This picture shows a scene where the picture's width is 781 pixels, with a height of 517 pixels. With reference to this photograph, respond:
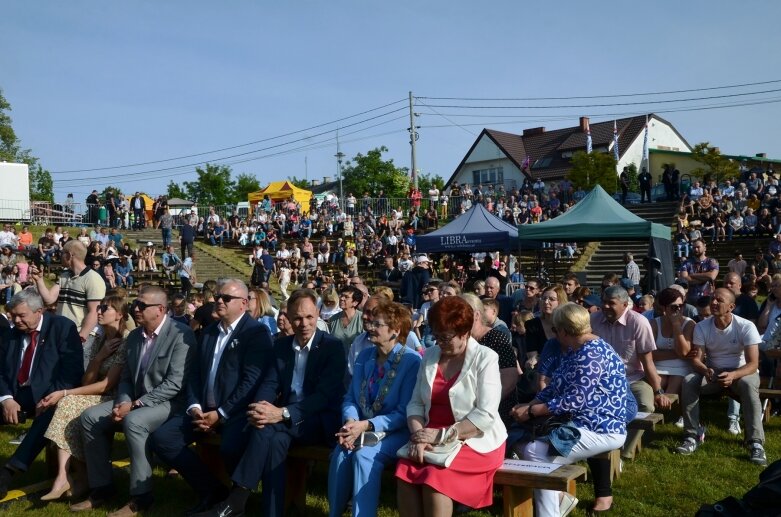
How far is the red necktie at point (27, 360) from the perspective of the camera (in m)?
5.97

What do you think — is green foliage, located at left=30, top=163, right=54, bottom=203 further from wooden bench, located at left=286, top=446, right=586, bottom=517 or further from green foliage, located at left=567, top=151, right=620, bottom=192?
wooden bench, located at left=286, top=446, right=586, bottom=517

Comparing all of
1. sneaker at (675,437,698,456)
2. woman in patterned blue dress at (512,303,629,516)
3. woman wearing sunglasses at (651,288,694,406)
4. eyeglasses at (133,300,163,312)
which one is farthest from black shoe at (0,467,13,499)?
woman wearing sunglasses at (651,288,694,406)

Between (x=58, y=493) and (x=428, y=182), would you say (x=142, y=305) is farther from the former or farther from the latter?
(x=428, y=182)

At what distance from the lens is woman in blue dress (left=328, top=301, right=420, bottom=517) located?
4324 millimetres

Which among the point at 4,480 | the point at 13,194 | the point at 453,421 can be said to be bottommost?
the point at 4,480

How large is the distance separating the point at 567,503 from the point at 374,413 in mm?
1331

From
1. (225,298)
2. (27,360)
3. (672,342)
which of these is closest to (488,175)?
(672,342)

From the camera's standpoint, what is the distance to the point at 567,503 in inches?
182

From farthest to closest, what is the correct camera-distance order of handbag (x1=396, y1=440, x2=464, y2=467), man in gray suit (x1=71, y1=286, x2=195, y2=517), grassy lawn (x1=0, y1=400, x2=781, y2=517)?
man in gray suit (x1=71, y1=286, x2=195, y2=517) → grassy lawn (x1=0, y1=400, x2=781, y2=517) → handbag (x1=396, y1=440, x2=464, y2=467)

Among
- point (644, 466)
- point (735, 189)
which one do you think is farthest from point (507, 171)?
point (644, 466)

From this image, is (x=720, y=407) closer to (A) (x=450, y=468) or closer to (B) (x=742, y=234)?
(A) (x=450, y=468)

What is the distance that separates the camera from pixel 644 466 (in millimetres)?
5750

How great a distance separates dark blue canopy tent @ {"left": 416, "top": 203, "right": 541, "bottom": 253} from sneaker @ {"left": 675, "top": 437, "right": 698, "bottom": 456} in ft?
36.3

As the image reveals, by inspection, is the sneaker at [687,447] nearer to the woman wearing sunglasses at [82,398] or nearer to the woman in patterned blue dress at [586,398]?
the woman in patterned blue dress at [586,398]
